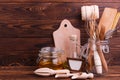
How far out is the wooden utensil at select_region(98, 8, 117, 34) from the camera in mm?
1347

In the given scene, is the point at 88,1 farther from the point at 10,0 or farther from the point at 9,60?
the point at 9,60

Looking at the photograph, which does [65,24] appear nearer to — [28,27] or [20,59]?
[28,27]

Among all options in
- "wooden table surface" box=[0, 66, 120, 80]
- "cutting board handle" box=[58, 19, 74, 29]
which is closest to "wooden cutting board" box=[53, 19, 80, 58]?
"cutting board handle" box=[58, 19, 74, 29]

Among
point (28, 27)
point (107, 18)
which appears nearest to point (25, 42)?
point (28, 27)

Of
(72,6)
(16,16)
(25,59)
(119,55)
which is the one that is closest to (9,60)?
(25,59)

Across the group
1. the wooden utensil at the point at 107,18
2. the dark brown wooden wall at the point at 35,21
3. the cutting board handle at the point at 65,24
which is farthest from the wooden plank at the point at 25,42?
the wooden utensil at the point at 107,18

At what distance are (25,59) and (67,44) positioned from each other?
29 cm

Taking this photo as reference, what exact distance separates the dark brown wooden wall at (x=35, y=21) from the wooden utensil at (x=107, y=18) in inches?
4.5

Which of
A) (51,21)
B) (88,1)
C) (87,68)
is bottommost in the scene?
(87,68)

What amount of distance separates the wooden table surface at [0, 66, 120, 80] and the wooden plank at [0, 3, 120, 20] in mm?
317

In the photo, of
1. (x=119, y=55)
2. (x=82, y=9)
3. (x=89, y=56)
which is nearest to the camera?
(x=89, y=56)

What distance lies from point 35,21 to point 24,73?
36cm

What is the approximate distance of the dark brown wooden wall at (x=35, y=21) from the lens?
1.51m

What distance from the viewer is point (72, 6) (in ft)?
4.96
